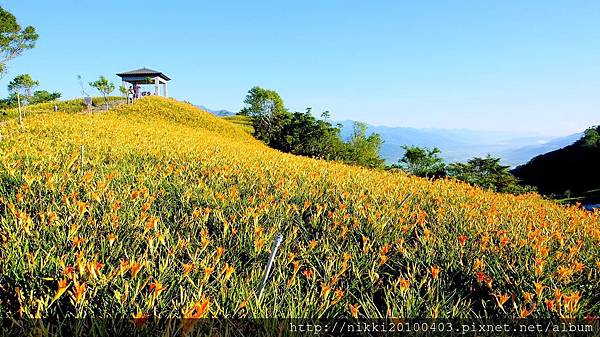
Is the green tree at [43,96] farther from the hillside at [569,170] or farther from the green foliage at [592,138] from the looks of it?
the green foliage at [592,138]

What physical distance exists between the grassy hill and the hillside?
159 feet

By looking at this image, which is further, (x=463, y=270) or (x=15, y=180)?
(x=15, y=180)

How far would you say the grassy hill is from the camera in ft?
6.07

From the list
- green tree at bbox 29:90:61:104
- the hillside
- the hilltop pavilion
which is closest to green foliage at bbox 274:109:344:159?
the hilltop pavilion

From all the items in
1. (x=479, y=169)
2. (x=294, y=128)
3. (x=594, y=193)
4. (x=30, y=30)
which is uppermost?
(x=30, y=30)

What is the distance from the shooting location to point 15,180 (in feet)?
12.3

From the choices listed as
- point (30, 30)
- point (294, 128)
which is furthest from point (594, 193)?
point (30, 30)

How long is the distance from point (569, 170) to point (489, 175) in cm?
3771

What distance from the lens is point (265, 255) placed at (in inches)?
102

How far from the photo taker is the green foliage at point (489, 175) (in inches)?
773

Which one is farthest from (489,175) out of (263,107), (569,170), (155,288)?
(569,170)

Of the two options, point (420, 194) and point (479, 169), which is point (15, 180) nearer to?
point (420, 194)

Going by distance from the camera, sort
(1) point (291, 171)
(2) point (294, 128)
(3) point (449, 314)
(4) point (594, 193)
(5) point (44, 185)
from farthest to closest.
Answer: (4) point (594, 193)
(2) point (294, 128)
(1) point (291, 171)
(5) point (44, 185)
(3) point (449, 314)

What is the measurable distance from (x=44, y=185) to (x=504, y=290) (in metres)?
3.91
